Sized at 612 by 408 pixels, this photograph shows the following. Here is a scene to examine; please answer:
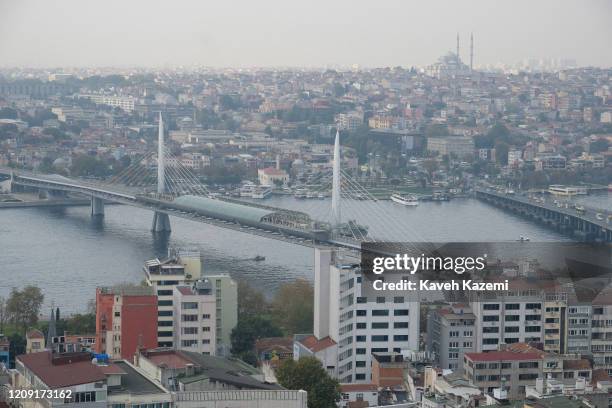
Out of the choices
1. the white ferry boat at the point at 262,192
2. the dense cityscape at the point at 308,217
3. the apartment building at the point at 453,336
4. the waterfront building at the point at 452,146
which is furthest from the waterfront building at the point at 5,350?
the waterfront building at the point at 452,146

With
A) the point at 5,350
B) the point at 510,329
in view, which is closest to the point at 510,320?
the point at 510,329

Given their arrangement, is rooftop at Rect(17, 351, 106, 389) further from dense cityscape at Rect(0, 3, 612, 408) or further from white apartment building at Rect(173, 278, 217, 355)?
white apartment building at Rect(173, 278, 217, 355)

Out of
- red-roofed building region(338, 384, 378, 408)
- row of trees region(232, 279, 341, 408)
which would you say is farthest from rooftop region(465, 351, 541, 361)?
row of trees region(232, 279, 341, 408)

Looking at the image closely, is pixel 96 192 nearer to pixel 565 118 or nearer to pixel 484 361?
pixel 484 361

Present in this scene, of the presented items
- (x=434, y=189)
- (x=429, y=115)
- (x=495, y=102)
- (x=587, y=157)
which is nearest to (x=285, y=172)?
(x=434, y=189)

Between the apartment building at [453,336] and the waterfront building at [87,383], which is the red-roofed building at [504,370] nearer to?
the apartment building at [453,336]

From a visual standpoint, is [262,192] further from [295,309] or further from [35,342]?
[35,342]

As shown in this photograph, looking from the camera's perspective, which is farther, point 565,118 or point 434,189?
point 565,118
